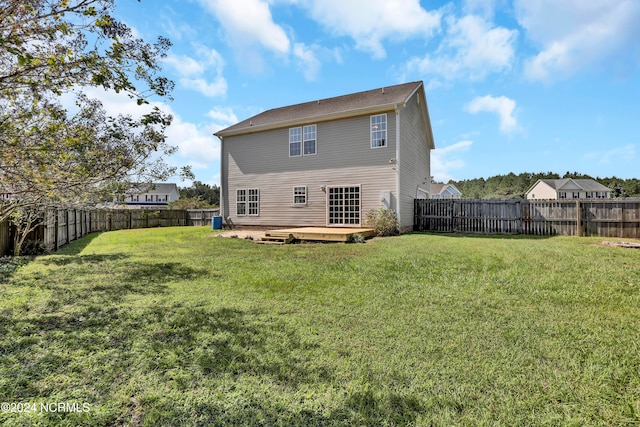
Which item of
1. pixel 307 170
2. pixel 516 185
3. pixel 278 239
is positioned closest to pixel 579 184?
pixel 516 185

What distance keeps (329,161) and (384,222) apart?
12.8 feet

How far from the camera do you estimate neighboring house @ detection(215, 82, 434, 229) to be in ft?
40.2

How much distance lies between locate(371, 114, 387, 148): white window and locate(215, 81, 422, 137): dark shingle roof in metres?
0.51

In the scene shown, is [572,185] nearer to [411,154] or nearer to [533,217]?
[533,217]

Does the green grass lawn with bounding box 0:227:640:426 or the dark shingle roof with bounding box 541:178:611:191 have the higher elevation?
the dark shingle roof with bounding box 541:178:611:191

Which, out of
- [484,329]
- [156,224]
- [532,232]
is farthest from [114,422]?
[156,224]

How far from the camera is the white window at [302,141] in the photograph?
1376 cm

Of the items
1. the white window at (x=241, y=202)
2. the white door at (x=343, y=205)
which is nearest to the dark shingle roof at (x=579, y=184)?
the white door at (x=343, y=205)

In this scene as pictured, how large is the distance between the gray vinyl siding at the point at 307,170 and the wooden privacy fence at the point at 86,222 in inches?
188

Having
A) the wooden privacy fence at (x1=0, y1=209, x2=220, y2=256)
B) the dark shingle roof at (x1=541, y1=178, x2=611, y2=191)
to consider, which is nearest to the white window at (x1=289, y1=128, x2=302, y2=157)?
the wooden privacy fence at (x1=0, y1=209, x2=220, y2=256)

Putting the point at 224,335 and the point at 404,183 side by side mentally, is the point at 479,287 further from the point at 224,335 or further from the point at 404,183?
the point at 404,183

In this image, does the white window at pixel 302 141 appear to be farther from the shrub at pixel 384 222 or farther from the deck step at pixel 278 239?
the deck step at pixel 278 239

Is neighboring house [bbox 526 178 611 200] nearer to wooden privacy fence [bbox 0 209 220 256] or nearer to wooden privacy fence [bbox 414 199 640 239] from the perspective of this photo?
wooden privacy fence [bbox 414 199 640 239]

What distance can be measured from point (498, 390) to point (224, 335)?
8.19 ft
